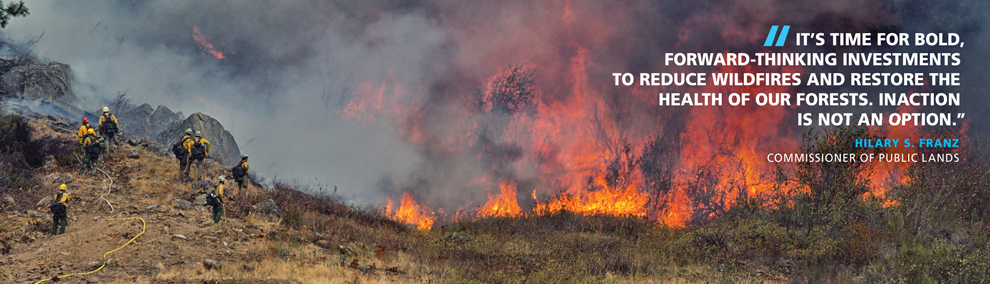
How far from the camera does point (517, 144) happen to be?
55.1 meters

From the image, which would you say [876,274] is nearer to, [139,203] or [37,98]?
[139,203]

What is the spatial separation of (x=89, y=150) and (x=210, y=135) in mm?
27621

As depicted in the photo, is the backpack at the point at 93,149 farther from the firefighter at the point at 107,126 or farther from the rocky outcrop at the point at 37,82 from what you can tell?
the rocky outcrop at the point at 37,82

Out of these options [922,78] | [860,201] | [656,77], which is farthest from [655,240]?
[922,78]

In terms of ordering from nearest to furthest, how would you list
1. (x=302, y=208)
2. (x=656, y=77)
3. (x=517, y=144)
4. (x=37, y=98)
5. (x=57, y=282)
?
(x=57, y=282)
(x=302, y=208)
(x=37, y=98)
(x=517, y=144)
(x=656, y=77)

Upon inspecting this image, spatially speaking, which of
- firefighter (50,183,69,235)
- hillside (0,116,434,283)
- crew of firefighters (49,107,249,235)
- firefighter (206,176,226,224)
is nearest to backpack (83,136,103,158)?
crew of firefighters (49,107,249,235)

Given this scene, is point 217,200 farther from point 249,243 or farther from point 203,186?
point 203,186

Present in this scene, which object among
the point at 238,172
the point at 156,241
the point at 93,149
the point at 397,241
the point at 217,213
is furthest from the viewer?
the point at 238,172

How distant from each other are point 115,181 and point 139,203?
9.83ft

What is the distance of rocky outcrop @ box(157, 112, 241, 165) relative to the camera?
169 ft

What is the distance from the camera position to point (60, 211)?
20422 millimetres

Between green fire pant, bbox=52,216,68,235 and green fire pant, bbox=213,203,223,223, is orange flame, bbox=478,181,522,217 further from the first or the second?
green fire pant, bbox=52,216,68,235

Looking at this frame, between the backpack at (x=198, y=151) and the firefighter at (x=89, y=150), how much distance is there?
12.1ft

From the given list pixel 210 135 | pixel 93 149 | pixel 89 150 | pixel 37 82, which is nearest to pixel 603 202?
pixel 93 149
